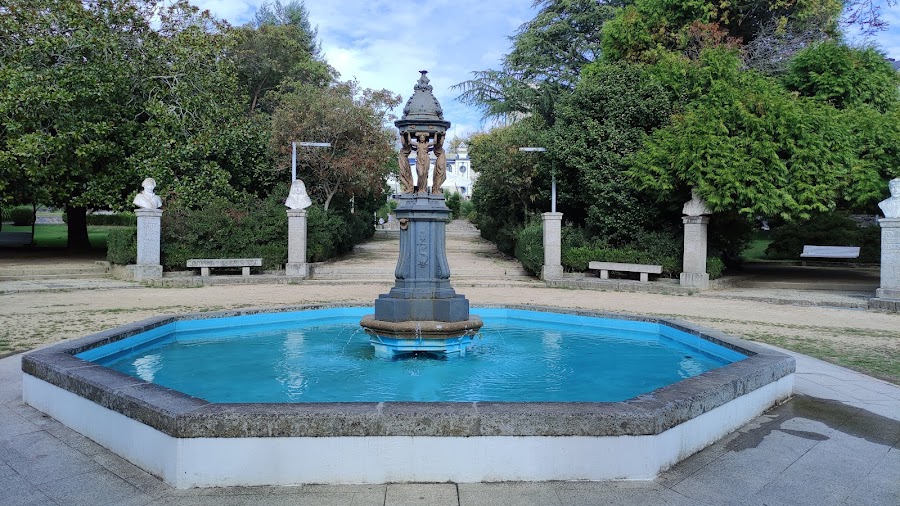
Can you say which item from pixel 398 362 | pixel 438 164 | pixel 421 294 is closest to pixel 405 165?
pixel 438 164

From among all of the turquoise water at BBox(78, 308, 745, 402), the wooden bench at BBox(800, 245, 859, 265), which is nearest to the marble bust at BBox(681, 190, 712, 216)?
the turquoise water at BBox(78, 308, 745, 402)

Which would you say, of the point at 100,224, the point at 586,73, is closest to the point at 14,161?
the point at 586,73

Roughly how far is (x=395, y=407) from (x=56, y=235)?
132 ft

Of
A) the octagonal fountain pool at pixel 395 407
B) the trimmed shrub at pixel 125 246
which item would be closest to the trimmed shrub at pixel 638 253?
the octagonal fountain pool at pixel 395 407

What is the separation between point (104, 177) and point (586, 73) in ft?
53.4

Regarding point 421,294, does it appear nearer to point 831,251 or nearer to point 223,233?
point 223,233

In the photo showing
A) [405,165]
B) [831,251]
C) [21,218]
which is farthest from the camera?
[21,218]

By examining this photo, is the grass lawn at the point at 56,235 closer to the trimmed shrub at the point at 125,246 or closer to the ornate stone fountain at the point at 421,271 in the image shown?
the trimmed shrub at the point at 125,246

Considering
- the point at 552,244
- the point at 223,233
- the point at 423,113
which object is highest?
the point at 423,113

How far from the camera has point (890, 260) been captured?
1427cm

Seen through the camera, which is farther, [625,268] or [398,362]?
[625,268]

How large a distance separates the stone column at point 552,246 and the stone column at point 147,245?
11246mm

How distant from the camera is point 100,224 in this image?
46875mm

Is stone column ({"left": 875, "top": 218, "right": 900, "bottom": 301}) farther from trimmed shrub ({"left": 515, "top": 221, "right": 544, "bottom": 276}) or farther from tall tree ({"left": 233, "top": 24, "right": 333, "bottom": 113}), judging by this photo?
tall tree ({"left": 233, "top": 24, "right": 333, "bottom": 113})
